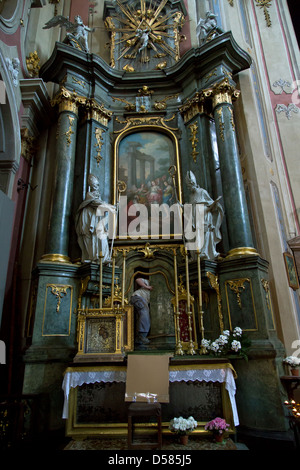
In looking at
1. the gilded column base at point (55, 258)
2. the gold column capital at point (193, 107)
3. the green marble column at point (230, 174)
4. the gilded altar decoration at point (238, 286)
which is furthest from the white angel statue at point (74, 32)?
the gilded altar decoration at point (238, 286)

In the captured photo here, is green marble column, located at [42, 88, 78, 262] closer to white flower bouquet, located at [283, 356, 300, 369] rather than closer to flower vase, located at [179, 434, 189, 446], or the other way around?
flower vase, located at [179, 434, 189, 446]

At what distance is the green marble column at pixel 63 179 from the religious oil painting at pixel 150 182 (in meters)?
1.11

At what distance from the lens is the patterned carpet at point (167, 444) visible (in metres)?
3.65

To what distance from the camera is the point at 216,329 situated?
545 centimetres

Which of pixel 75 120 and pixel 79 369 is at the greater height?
pixel 75 120

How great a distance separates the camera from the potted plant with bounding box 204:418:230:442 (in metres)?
3.67

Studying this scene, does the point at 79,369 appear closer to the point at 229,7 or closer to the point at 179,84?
the point at 179,84

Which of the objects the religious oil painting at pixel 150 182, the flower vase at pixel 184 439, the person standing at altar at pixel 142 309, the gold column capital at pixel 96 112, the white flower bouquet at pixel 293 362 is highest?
the gold column capital at pixel 96 112

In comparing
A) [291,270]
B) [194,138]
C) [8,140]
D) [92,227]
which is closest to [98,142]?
[8,140]

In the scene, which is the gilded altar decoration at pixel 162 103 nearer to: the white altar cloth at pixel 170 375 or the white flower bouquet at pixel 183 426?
the white altar cloth at pixel 170 375

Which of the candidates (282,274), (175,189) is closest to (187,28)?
(175,189)

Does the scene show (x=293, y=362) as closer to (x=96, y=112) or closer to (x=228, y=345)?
(x=228, y=345)

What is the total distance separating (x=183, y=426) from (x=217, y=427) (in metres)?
0.37
